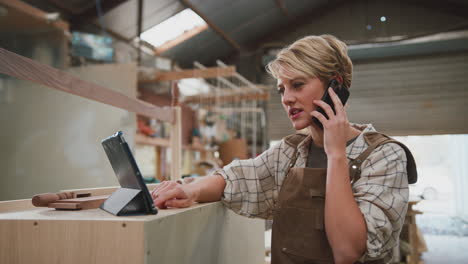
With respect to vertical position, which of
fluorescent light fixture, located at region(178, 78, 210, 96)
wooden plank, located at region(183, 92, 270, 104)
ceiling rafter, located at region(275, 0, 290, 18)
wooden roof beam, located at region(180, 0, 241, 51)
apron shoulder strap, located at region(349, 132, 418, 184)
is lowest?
apron shoulder strap, located at region(349, 132, 418, 184)

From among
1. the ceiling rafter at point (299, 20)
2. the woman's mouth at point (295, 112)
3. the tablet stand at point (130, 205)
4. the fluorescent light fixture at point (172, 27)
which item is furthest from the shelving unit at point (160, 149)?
the tablet stand at point (130, 205)

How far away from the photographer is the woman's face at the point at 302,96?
108 cm

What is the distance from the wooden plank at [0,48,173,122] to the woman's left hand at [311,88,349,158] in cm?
71

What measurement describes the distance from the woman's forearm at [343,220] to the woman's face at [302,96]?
0.72ft

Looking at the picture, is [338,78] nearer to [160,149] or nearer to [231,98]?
[231,98]

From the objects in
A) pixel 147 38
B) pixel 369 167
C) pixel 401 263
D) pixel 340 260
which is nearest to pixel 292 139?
pixel 369 167

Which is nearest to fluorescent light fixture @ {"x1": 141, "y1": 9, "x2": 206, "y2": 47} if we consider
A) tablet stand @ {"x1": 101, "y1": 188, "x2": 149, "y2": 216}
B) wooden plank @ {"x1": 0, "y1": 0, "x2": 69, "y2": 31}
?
wooden plank @ {"x1": 0, "y1": 0, "x2": 69, "y2": 31}

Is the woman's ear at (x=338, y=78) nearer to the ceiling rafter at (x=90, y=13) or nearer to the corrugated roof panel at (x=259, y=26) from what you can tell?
the ceiling rafter at (x=90, y=13)

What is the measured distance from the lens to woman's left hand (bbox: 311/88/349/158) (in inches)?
36.9

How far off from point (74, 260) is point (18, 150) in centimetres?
178

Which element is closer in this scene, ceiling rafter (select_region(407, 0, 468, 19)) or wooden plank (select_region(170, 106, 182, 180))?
wooden plank (select_region(170, 106, 182, 180))

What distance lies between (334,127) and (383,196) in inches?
8.3

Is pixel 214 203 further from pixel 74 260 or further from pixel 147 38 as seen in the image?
pixel 147 38

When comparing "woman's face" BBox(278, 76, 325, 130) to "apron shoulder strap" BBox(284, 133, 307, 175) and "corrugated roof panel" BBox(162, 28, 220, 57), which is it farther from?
"corrugated roof panel" BBox(162, 28, 220, 57)
